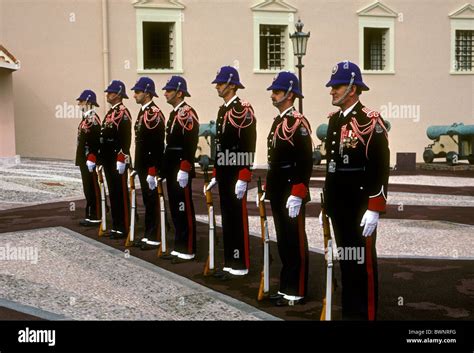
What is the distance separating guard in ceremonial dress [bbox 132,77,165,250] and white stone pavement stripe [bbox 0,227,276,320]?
24.7 inches

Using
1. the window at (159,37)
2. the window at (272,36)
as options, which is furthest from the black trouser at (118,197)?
the window at (272,36)

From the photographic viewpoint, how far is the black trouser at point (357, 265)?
5504mm

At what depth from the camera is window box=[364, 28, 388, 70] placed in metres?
26.7

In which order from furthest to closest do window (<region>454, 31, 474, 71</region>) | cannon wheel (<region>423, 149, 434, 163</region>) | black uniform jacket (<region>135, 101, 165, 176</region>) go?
window (<region>454, 31, 474, 71</region>)
cannon wheel (<region>423, 149, 434, 163</region>)
black uniform jacket (<region>135, 101, 165, 176</region>)

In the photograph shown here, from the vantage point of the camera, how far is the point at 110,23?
23000 millimetres

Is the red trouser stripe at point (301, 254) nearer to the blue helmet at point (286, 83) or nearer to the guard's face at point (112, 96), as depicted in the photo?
the blue helmet at point (286, 83)

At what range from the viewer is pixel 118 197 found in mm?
10203

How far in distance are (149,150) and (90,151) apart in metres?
2.12

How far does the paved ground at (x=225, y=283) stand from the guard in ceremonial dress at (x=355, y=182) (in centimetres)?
64

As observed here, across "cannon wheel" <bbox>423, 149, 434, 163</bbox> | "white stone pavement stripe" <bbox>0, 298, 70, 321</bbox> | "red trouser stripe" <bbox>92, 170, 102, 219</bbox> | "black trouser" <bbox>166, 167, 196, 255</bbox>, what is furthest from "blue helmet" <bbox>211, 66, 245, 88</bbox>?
"cannon wheel" <bbox>423, 149, 434, 163</bbox>

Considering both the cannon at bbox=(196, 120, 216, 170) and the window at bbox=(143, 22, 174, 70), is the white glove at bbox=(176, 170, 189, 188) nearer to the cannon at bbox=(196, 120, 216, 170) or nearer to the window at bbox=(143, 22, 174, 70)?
the cannon at bbox=(196, 120, 216, 170)

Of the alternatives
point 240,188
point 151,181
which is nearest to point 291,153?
point 240,188

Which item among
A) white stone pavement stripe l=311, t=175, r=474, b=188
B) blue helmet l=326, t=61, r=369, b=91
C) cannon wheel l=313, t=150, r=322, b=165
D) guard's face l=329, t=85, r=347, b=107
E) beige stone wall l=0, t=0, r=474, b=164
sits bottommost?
white stone pavement stripe l=311, t=175, r=474, b=188

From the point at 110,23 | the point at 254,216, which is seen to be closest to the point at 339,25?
the point at 110,23
